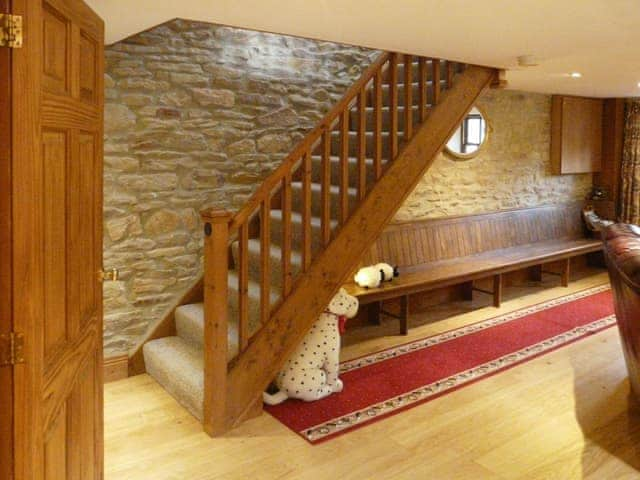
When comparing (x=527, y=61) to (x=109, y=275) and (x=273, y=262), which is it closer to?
(x=273, y=262)

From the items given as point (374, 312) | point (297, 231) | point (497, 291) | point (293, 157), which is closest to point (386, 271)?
point (374, 312)

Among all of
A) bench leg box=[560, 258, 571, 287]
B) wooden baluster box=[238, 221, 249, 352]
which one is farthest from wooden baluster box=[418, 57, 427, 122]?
bench leg box=[560, 258, 571, 287]

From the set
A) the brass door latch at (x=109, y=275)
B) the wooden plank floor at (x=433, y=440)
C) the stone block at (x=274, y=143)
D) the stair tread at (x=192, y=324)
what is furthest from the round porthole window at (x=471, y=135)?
the brass door latch at (x=109, y=275)

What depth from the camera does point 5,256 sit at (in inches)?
58.1

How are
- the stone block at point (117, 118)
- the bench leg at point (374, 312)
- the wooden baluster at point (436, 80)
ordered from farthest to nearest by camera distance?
the bench leg at point (374, 312) < the wooden baluster at point (436, 80) < the stone block at point (117, 118)

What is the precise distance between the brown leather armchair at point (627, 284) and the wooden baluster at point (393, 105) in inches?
56.6

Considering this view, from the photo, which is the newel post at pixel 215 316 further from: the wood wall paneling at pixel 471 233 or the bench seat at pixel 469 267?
the wood wall paneling at pixel 471 233

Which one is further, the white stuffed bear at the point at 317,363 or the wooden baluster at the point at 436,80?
the wooden baluster at the point at 436,80

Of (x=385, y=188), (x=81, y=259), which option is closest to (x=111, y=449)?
(x=81, y=259)

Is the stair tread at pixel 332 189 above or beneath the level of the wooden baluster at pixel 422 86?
beneath

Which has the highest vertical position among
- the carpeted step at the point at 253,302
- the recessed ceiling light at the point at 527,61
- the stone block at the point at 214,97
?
the recessed ceiling light at the point at 527,61

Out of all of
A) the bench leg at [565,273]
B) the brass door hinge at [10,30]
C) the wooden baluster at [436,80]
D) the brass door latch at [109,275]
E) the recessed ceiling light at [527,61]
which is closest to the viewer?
the brass door hinge at [10,30]

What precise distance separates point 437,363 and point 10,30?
3.60 m

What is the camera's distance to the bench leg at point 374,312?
5258 millimetres
